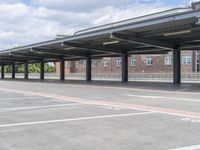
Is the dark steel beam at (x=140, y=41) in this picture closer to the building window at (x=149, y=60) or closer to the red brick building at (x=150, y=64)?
the red brick building at (x=150, y=64)

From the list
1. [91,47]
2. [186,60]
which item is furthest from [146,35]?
[186,60]

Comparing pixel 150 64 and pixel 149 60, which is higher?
pixel 149 60

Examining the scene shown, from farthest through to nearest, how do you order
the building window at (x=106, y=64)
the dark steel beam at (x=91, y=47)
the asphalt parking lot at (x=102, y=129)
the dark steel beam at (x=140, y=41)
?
the building window at (x=106, y=64)
the dark steel beam at (x=91, y=47)
the dark steel beam at (x=140, y=41)
the asphalt parking lot at (x=102, y=129)

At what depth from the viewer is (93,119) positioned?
37.0ft

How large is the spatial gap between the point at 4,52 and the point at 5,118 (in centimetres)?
4355

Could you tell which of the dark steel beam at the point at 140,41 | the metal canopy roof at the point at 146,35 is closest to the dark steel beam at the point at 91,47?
the metal canopy roof at the point at 146,35

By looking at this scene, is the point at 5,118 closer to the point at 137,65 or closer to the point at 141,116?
the point at 141,116

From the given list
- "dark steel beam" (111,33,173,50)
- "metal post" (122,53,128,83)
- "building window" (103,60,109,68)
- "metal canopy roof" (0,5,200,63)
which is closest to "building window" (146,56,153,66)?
"building window" (103,60,109,68)

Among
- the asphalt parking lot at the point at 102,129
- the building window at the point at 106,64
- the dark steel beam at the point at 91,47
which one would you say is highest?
the dark steel beam at the point at 91,47

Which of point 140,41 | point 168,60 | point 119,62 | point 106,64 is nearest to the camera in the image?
point 140,41

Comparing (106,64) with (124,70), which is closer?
(124,70)

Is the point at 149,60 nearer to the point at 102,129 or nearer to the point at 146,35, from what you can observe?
the point at 146,35

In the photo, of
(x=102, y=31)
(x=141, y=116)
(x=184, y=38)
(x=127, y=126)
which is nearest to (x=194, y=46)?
(x=184, y=38)

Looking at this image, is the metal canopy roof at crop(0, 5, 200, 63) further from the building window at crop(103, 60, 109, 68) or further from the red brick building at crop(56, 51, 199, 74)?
the building window at crop(103, 60, 109, 68)
